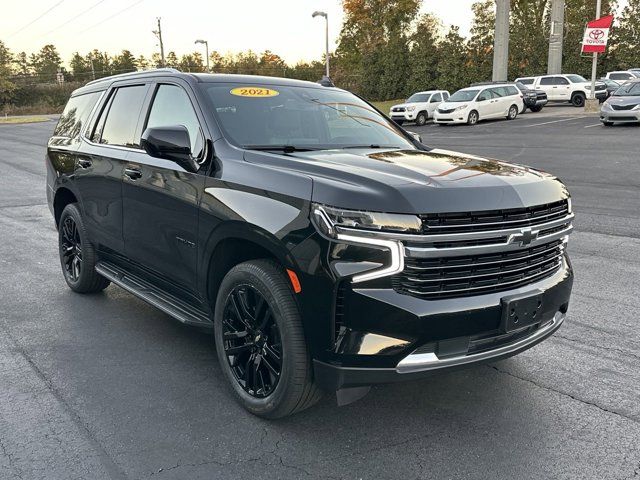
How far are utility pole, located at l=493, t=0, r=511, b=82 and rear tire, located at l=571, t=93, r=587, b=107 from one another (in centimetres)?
443

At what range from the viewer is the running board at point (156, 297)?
3.93 m

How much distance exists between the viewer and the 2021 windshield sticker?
13.9 feet

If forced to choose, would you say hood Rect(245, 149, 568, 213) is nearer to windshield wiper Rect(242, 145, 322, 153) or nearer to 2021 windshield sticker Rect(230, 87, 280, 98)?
windshield wiper Rect(242, 145, 322, 153)

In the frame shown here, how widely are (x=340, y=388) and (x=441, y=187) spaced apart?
109 centimetres

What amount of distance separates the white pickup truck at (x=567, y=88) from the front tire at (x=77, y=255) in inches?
1379

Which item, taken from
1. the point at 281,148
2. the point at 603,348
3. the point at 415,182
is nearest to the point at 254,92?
the point at 281,148

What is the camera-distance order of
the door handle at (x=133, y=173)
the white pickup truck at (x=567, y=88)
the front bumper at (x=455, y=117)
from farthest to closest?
the white pickup truck at (x=567, y=88)
the front bumper at (x=455, y=117)
the door handle at (x=133, y=173)

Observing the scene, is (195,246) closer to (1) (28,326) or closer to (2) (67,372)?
(2) (67,372)

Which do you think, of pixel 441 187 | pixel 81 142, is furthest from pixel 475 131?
pixel 441 187

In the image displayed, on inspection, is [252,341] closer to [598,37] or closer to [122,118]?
[122,118]

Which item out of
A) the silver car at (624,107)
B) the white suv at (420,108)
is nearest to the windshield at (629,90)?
the silver car at (624,107)

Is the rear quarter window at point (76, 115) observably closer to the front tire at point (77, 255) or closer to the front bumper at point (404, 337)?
the front tire at point (77, 255)

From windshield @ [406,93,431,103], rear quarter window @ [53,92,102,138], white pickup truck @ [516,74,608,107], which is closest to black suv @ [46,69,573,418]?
rear quarter window @ [53,92,102,138]

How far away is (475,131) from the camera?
87.4ft
